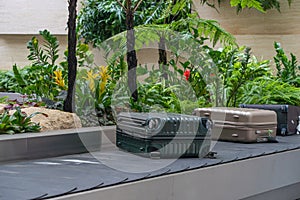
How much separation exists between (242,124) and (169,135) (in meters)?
0.83

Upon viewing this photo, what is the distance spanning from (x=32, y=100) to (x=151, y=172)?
1701mm

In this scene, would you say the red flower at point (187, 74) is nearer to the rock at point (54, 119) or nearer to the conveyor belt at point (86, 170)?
the conveyor belt at point (86, 170)

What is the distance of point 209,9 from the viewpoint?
6480mm

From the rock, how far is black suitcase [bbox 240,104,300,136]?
4.33 ft

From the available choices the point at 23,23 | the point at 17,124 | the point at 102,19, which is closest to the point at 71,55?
the point at 17,124

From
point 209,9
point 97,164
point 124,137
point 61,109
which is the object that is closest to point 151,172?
point 97,164

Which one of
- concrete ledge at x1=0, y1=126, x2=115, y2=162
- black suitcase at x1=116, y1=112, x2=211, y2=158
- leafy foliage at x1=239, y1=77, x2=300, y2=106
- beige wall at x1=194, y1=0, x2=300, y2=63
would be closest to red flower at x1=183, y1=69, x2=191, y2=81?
leafy foliage at x1=239, y1=77, x2=300, y2=106

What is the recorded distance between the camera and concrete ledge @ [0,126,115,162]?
2.76m

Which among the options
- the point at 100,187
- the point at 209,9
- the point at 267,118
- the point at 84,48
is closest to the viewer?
the point at 100,187

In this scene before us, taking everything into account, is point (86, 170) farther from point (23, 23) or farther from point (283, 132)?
point (23, 23)

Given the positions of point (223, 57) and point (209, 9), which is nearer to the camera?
point (223, 57)

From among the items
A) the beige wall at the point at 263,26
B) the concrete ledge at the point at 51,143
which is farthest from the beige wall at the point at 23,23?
the concrete ledge at the point at 51,143

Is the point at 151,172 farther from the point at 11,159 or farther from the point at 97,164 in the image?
the point at 11,159

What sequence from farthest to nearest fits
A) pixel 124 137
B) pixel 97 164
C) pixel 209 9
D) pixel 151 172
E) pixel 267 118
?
pixel 209 9 < pixel 267 118 < pixel 124 137 < pixel 97 164 < pixel 151 172
